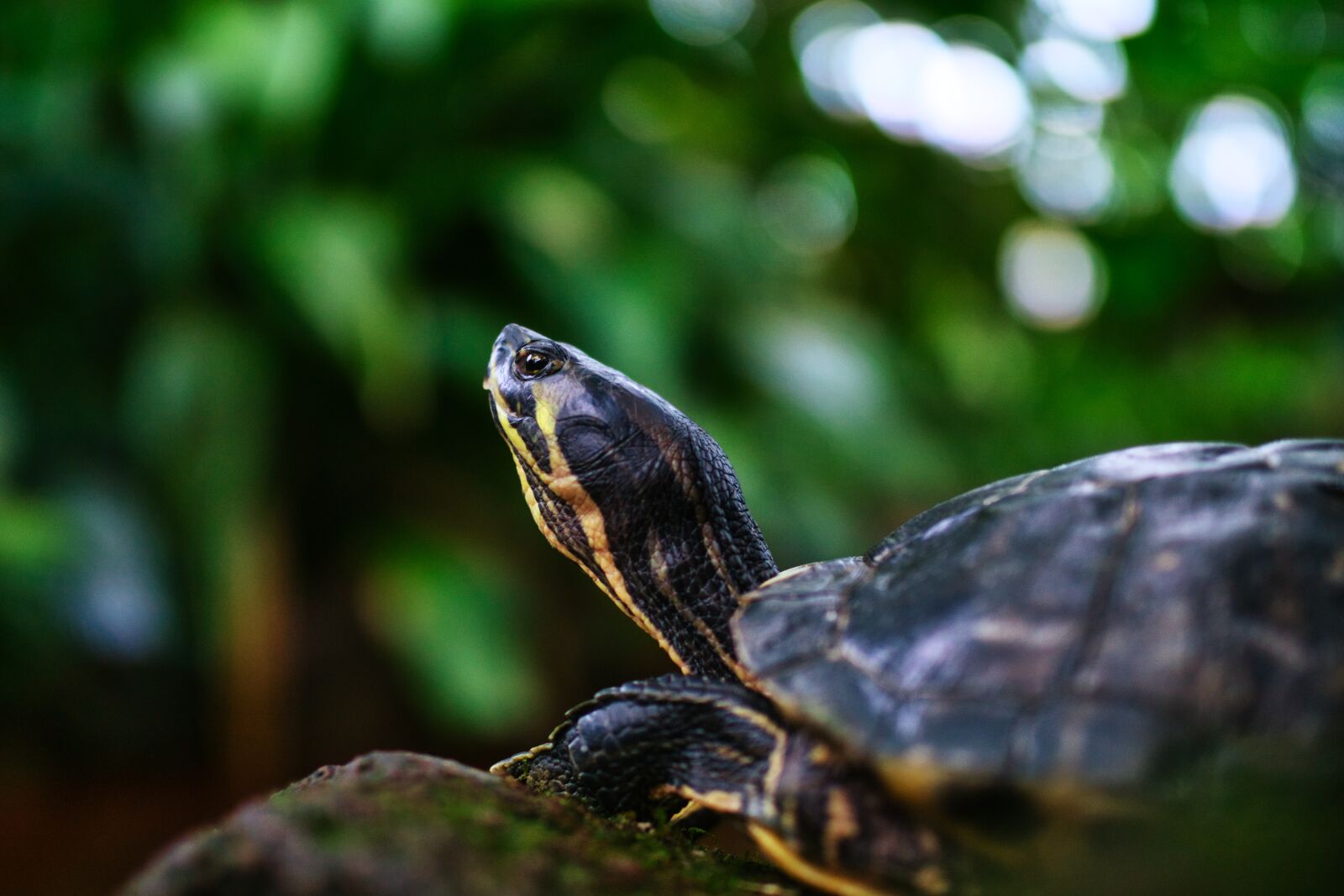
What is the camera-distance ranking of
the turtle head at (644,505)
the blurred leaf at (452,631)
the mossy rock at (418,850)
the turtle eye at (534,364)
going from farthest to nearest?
the blurred leaf at (452,631) → the turtle eye at (534,364) → the turtle head at (644,505) → the mossy rock at (418,850)

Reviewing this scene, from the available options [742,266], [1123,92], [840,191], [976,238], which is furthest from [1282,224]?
[742,266]

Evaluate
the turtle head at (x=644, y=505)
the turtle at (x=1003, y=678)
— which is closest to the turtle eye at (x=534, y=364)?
the turtle head at (x=644, y=505)

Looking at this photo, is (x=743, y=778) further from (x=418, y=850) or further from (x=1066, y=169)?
(x=1066, y=169)

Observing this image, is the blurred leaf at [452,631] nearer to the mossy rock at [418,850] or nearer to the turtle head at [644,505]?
the turtle head at [644,505]

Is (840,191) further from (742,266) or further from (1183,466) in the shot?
(1183,466)

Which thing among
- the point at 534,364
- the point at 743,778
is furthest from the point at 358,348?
the point at 743,778

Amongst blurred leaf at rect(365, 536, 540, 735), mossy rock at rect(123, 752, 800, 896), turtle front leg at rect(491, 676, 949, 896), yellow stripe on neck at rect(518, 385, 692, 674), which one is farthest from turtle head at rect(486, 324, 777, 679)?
blurred leaf at rect(365, 536, 540, 735)

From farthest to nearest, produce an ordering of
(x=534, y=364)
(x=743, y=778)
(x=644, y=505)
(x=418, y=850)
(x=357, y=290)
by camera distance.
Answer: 1. (x=357, y=290)
2. (x=534, y=364)
3. (x=644, y=505)
4. (x=743, y=778)
5. (x=418, y=850)
